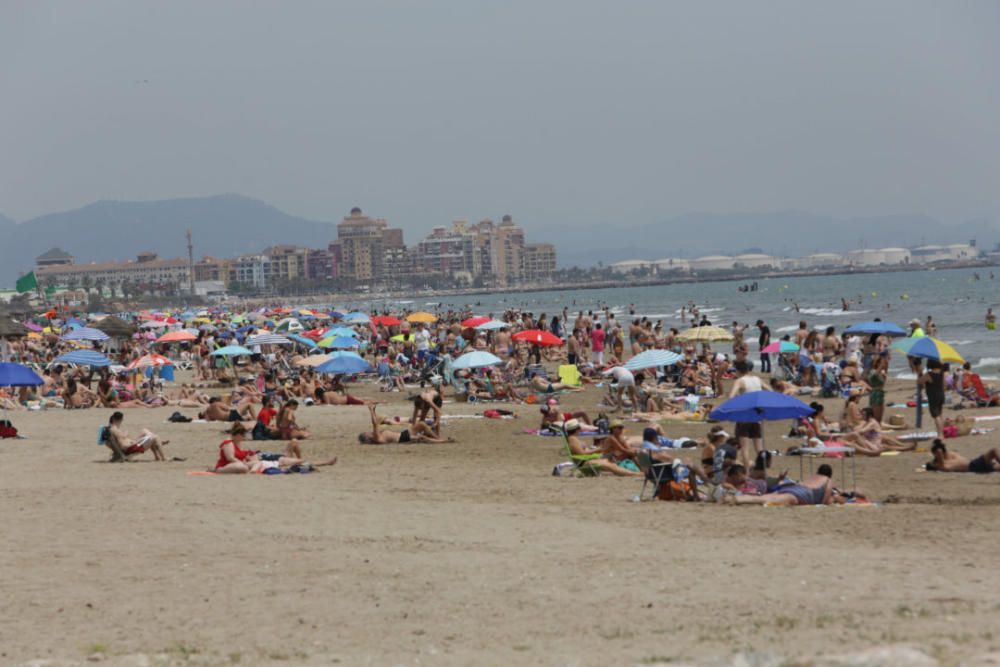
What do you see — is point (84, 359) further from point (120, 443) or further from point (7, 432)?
point (120, 443)

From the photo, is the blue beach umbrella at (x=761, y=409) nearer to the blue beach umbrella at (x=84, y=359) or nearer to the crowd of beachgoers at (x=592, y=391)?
the crowd of beachgoers at (x=592, y=391)

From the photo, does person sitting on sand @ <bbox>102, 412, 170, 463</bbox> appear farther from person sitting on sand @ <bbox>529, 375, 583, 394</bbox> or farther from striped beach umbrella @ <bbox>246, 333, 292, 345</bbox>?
striped beach umbrella @ <bbox>246, 333, 292, 345</bbox>

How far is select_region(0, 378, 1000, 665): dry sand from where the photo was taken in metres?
5.70

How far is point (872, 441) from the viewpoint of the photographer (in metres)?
13.1

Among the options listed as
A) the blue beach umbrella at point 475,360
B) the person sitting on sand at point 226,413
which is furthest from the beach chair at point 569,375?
the person sitting on sand at point 226,413

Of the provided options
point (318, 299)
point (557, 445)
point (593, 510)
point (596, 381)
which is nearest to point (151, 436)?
point (557, 445)

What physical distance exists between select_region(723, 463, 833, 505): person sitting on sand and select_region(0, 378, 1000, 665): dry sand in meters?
0.29

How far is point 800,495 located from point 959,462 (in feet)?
8.73

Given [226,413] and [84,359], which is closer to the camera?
[226,413]

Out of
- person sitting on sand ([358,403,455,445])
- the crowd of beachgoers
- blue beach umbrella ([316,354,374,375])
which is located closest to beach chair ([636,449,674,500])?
the crowd of beachgoers

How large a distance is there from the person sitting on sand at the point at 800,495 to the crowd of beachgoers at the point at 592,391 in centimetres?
1

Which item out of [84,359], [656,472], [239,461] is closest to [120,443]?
[239,461]

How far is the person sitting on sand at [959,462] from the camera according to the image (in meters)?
11.3

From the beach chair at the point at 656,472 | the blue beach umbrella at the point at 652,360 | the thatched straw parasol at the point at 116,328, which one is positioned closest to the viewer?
the beach chair at the point at 656,472
